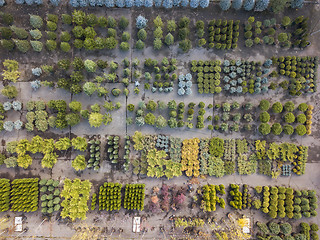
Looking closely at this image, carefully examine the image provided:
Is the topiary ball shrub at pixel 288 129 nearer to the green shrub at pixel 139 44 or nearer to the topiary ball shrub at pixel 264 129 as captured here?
the topiary ball shrub at pixel 264 129

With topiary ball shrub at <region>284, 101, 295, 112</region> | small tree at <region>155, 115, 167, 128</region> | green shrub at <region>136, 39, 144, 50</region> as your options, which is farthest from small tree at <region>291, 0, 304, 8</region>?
small tree at <region>155, 115, 167, 128</region>

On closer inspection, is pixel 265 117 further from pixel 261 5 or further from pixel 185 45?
pixel 261 5

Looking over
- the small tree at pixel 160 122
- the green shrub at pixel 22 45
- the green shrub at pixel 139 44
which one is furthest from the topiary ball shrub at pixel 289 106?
the green shrub at pixel 22 45

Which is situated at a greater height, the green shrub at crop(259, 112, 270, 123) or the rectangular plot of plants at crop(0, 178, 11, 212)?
the green shrub at crop(259, 112, 270, 123)

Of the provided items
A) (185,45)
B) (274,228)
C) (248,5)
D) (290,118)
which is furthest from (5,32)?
(274,228)

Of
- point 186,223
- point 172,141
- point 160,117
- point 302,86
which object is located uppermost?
point 302,86

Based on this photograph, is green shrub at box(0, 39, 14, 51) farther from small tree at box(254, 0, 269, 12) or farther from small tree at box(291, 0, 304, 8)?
small tree at box(291, 0, 304, 8)

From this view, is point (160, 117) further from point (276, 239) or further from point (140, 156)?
point (276, 239)

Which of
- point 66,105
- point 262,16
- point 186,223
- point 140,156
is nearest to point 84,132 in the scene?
point 66,105

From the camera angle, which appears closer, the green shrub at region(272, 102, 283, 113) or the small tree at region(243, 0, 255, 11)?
the small tree at region(243, 0, 255, 11)
